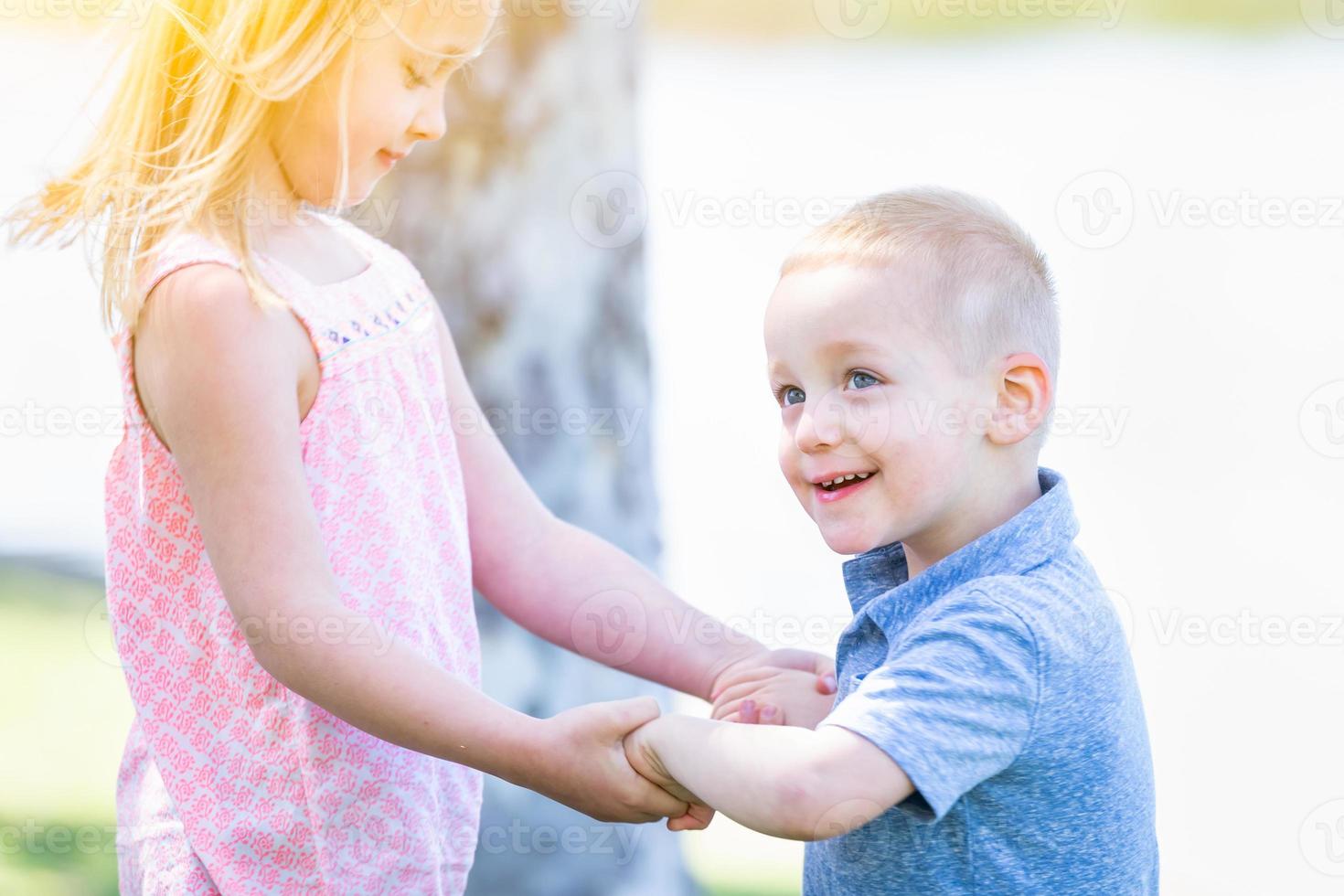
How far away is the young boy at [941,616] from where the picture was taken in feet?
4.46

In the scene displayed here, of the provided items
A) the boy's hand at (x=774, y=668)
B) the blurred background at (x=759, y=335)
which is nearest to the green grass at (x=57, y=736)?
the blurred background at (x=759, y=335)

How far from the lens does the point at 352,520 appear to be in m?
1.69

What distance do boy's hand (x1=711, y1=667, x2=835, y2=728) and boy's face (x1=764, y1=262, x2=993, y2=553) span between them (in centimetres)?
32

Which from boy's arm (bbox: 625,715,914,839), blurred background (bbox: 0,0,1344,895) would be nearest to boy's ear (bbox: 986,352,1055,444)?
boy's arm (bbox: 625,715,914,839)

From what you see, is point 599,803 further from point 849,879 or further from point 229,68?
point 229,68

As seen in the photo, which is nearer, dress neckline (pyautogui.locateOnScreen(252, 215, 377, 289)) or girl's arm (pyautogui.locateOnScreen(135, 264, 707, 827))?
girl's arm (pyautogui.locateOnScreen(135, 264, 707, 827))

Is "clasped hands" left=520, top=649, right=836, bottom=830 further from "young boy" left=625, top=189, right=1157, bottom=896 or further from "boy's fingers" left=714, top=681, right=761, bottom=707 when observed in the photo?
"boy's fingers" left=714, top=681, right=761, bottom=707

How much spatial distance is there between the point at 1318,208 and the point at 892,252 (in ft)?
22.7

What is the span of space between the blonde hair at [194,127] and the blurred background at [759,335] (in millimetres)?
84

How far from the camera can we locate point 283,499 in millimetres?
1555

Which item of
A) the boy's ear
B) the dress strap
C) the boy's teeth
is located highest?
the dress strap

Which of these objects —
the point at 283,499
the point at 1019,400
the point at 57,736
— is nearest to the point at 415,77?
the point at 283,499

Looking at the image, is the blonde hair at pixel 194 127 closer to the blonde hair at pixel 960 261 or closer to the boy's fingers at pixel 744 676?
the blonde hair at pixel 960 261

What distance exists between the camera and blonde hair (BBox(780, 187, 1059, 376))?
62.6 inches
